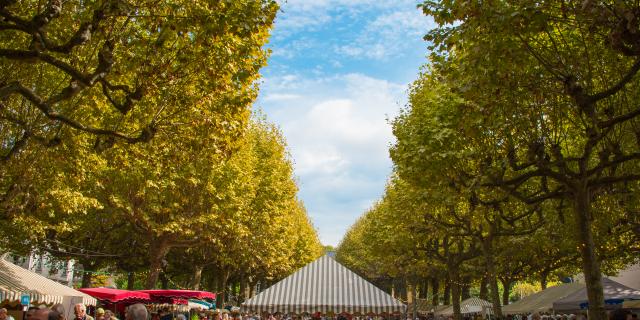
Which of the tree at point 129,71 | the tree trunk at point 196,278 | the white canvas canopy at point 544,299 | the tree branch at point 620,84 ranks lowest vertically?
the white canvas canopy at point 544,299

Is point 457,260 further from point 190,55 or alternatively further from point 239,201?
point 190,55

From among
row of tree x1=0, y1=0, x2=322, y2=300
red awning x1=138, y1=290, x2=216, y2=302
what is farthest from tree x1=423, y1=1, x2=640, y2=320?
red awning x1=138, y1=290, x2=216, y2=302

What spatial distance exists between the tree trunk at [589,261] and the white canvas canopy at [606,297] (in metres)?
8.93

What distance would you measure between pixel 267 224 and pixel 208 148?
1809 centimetres

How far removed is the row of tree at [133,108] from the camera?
31.2 ft

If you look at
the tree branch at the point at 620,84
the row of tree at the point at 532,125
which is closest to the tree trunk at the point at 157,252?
the row of tree at the point at 532,125

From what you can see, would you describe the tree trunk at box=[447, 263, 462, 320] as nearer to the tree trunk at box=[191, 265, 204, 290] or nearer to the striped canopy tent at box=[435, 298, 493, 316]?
the striped canopy tent at box=[435, 298, 493, 316]

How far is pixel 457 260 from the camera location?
30906 mm

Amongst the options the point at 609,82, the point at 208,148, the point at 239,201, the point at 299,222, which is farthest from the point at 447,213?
the point at 299,222

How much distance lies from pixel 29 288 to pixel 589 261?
16.3 metres

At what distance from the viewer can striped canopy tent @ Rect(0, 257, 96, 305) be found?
49.6 feet

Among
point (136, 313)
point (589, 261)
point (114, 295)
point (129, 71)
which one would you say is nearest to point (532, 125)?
point (589, 261)

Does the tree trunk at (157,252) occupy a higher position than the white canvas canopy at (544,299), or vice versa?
the tree trunk at (157,252)

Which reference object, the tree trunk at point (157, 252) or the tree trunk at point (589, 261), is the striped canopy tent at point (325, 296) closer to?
the tree trunk at point (157, 252)
